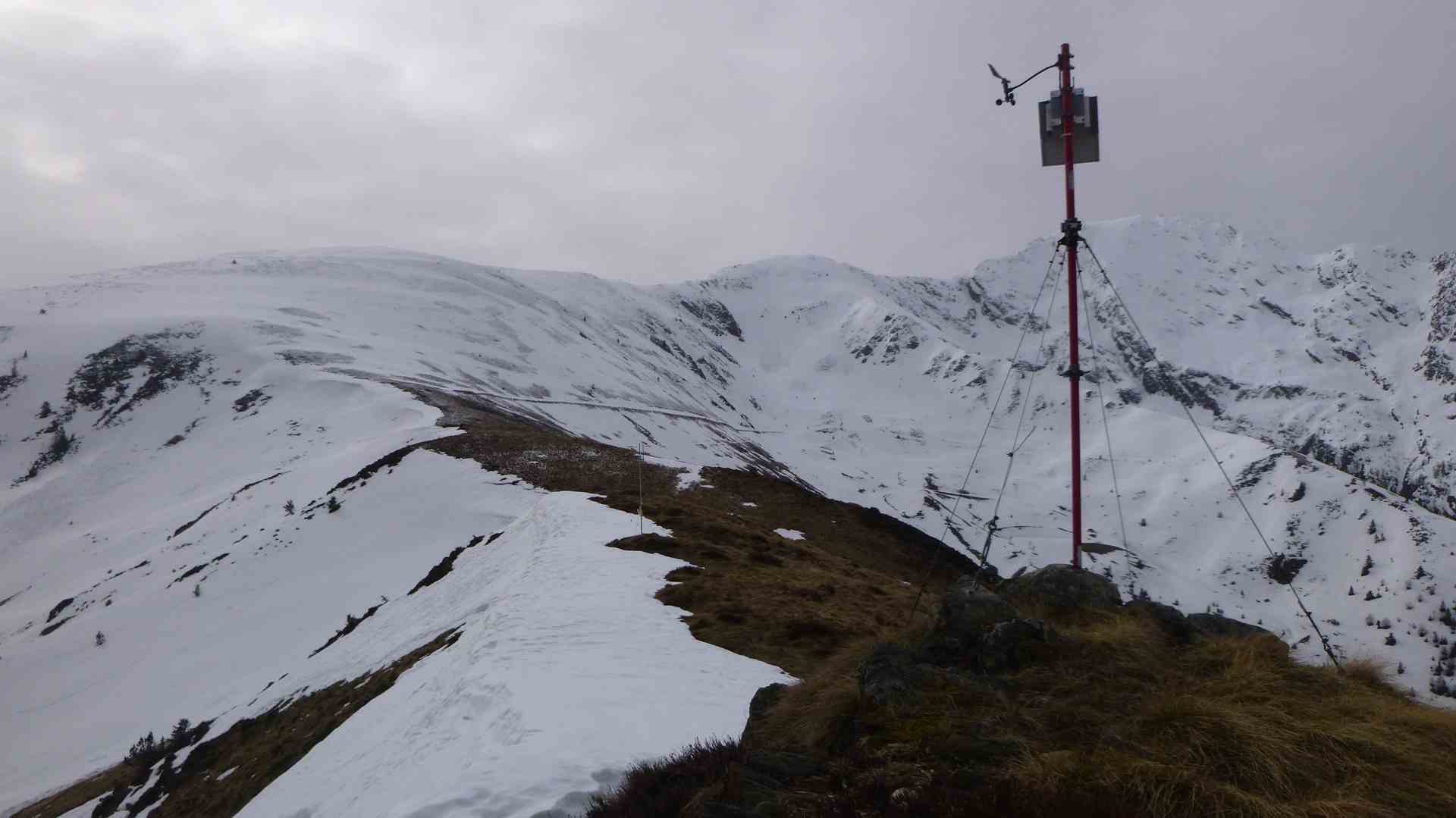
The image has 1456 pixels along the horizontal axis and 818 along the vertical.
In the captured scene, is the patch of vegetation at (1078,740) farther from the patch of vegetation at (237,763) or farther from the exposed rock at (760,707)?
the patch of vegetation at (237,763)

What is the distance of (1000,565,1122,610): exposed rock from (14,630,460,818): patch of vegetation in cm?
1027

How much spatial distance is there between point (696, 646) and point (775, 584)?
187 inches

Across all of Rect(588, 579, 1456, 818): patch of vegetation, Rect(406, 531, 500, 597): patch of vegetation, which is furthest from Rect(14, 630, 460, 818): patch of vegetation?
Rect(588, 579, 1456, 818): patch of vegetation

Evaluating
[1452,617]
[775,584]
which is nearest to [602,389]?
[775,584]

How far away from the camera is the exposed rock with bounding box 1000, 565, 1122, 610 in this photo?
7.60m

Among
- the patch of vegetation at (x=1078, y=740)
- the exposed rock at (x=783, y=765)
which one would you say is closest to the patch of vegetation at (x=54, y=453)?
the patch of vegetation at (x=1078, y=740)

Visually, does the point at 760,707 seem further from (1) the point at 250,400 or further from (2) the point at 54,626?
(1) the point at 250,400

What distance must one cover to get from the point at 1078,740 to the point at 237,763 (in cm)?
1766

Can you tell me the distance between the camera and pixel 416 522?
2930 centimetres

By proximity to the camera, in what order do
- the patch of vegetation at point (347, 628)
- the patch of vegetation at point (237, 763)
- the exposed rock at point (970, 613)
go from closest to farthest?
the exposed rock at point (970, 613) → the patch of vegetation at point (237, 763) → the patch of vegetation at point (347, 628)

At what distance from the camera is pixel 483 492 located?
29359 millimetres

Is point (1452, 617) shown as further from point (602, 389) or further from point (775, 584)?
point (775, 584)

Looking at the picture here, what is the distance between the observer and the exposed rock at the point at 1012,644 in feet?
19.7

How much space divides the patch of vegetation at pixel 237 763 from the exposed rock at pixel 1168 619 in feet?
37.2
